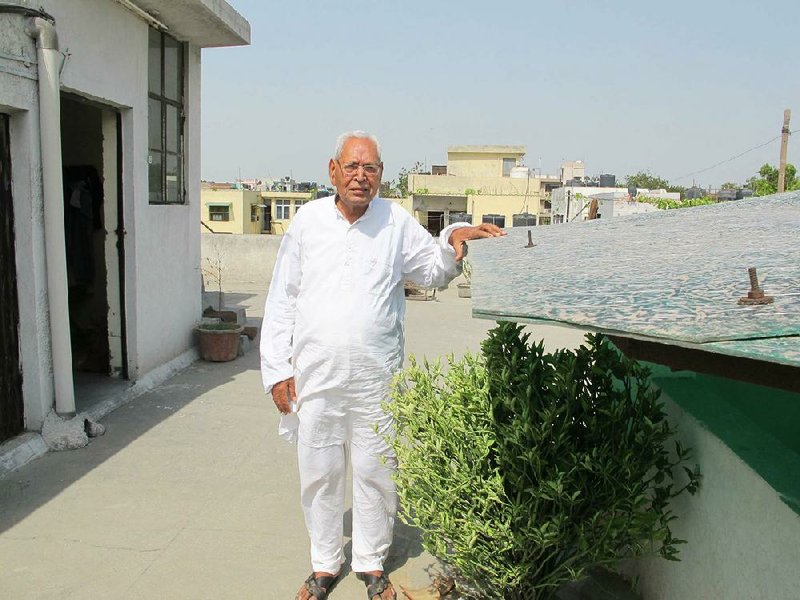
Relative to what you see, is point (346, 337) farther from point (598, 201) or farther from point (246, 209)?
point (246, 209)

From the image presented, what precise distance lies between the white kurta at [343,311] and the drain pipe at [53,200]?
2133 mm

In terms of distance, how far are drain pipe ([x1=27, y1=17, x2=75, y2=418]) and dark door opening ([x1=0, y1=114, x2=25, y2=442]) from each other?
0.19 meters

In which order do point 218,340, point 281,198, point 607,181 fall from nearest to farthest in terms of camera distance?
1. point 218,340
2. point 607,181
3. point 281,198

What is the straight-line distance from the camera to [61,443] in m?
4.45

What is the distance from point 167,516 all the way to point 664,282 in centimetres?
307

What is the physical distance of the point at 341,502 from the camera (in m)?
Result: 3.04

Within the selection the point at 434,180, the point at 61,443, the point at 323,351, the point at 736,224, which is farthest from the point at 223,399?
the point at 434,180

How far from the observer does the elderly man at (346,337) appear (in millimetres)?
2816

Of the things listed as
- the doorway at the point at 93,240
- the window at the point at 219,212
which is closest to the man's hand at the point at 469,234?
the doorway at the point at 93,240

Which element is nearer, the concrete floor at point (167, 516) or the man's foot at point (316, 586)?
the man's foot at point (316, 586)

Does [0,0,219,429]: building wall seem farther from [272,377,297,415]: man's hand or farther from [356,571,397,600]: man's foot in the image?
[356,571,397,600]: man's foot

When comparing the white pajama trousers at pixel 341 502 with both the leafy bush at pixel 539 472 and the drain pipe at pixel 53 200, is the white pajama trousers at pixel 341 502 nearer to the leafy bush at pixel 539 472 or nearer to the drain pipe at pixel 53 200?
the leafy bush at pixel 539 472

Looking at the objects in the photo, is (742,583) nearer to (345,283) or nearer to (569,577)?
(569,577)

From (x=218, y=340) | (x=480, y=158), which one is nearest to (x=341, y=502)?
(x=218, y=340)
